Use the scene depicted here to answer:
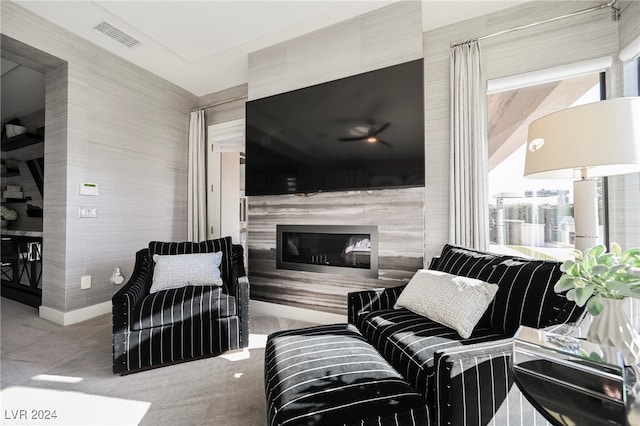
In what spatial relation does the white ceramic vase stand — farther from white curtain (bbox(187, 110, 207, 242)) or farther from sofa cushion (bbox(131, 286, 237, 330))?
white curtain (bbox(187, 110, 207, 242))

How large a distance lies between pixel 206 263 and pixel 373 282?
148cm

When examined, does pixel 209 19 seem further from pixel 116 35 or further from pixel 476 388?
pixel 476 388

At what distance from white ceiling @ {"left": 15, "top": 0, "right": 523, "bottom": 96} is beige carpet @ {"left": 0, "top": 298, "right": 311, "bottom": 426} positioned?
114 inches

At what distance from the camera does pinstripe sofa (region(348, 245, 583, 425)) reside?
101 centimetres

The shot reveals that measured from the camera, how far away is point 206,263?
2.37 meters

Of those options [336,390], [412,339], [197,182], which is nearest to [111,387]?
[336,390]

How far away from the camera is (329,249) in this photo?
108 inches

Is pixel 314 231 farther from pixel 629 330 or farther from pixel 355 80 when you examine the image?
pixel 629 330

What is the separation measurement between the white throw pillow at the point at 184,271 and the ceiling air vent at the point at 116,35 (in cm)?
227

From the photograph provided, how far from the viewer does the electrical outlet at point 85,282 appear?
282cm

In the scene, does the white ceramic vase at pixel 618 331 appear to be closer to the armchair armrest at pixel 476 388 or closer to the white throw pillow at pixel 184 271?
the armchair armrest at pixel 476 388

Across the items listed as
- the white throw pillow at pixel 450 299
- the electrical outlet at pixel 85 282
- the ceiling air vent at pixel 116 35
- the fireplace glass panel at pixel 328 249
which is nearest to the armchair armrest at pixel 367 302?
the white throw pillow at pixel 450 299

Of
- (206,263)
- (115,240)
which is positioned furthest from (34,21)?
(206,263)

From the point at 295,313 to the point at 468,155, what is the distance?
223 cm
